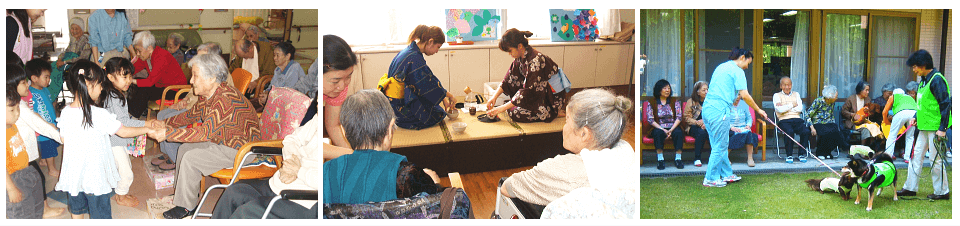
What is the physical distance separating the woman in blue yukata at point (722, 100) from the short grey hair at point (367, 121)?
2.69m

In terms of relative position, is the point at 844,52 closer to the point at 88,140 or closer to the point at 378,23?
the point at 378,23

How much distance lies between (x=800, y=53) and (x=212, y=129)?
462cm

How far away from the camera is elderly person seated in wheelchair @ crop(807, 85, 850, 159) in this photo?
207 inches

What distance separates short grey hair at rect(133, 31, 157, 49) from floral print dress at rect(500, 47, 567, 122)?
127 inches

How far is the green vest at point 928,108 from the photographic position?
4416 mm

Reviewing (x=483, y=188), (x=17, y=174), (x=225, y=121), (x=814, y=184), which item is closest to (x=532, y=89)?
(x=483, y=188)

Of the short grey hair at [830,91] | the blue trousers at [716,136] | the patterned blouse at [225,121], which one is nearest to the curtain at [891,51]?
the short grey hair at [830,91]

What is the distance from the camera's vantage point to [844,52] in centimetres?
558

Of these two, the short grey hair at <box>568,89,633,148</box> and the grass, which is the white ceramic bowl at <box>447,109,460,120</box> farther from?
the grass

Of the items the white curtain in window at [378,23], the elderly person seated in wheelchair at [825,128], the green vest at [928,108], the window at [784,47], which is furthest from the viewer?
the window at [784,47]

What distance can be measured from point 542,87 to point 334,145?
3.71ft

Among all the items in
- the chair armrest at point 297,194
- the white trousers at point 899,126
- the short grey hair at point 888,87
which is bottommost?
the chair armrest at point 297,194

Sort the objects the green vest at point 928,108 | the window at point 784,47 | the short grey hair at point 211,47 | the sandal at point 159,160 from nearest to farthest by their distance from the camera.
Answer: the green vest at point 928,108 → the sandal at point 159,160 → the window at point 784,47 → the short grey hair at point 211,47

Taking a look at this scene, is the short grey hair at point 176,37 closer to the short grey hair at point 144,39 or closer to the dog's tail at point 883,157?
the short grey hair at point 144,39
